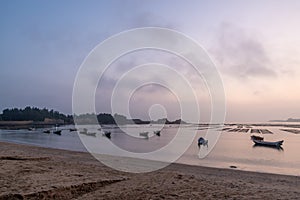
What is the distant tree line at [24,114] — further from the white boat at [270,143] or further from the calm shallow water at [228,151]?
the white boat at [270,143]

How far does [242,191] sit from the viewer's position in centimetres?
1009

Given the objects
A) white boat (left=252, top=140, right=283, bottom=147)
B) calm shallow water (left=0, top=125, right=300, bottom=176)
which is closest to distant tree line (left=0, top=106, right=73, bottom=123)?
calm shallow water (left=0, top=125, right=300, bottom=176)

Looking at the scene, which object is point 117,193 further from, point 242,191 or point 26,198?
point 242,191

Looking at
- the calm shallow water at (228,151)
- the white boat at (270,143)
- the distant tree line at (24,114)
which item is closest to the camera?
the calm shallow water at (228,151)

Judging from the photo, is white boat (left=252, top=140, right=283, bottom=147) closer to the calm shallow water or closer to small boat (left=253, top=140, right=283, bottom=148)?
small boat (left=253, top=140, right=283, bottom=148)

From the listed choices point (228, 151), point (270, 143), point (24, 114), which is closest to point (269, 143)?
point (270, 143)

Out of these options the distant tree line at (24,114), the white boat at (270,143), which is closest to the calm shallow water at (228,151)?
the white boat at (270,143)

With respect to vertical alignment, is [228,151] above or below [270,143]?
below

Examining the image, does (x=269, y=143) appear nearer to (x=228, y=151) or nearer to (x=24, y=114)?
(x=228, y=151)

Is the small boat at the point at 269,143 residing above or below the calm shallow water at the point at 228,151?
above

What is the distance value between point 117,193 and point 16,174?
4666 mm

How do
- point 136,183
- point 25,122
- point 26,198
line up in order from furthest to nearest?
point 25,122 → point 136,183 → point 26,198

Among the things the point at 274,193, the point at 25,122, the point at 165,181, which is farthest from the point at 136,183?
the point at 25,122

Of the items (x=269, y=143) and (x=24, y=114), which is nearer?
(x=269, y=143)
